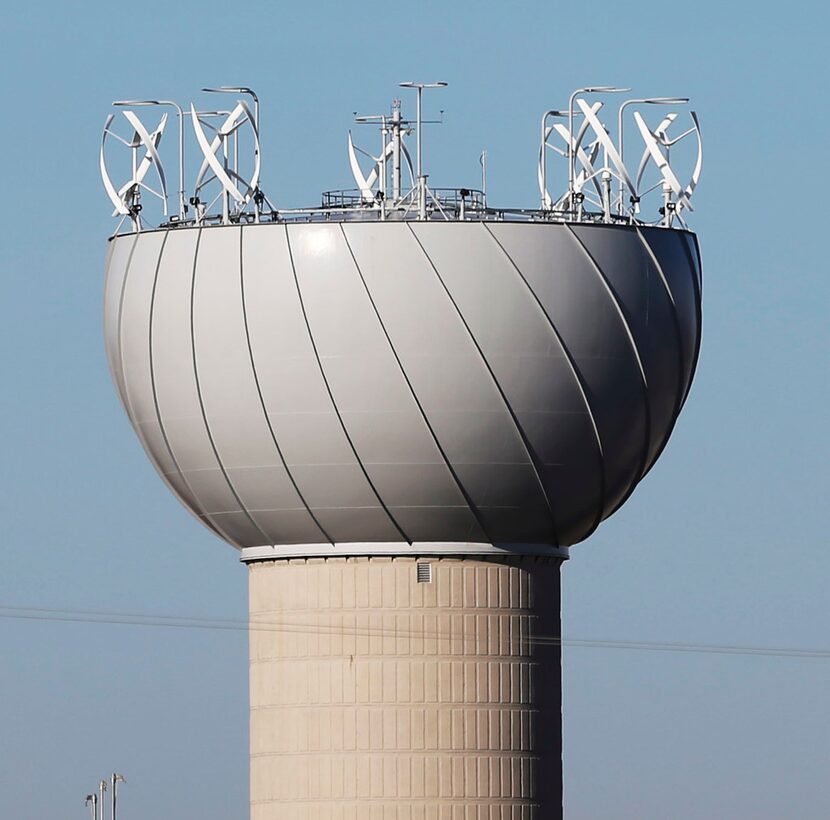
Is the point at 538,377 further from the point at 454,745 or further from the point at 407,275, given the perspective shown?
the point at 454,745

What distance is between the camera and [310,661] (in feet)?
223

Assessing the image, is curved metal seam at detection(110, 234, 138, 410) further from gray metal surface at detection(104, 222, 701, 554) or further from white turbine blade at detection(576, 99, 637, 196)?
white turbine blade at detection(576, 99, 637, 196)

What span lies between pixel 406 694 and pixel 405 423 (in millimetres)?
5841

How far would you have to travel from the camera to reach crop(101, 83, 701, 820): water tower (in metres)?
65.5

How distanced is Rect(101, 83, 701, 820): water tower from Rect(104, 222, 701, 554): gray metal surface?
5 cm

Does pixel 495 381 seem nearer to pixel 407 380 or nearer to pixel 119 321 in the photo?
pixel 407 380

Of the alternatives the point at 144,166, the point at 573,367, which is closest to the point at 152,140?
the point at 144,166

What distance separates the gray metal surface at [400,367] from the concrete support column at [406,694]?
1.08 metres

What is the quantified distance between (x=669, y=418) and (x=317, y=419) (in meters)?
7.92

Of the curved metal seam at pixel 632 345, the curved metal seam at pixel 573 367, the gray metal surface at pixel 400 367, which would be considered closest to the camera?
the gray metal surface at pixel 400 367

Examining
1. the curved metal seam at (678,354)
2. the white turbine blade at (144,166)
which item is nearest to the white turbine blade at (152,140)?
the white turbine blade at (144,166)

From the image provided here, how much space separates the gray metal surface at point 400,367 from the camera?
214ft

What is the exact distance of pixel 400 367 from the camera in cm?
6531

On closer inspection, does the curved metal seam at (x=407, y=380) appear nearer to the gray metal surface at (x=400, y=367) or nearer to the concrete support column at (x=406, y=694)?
the gray metal surface at (x=400, y=367)
